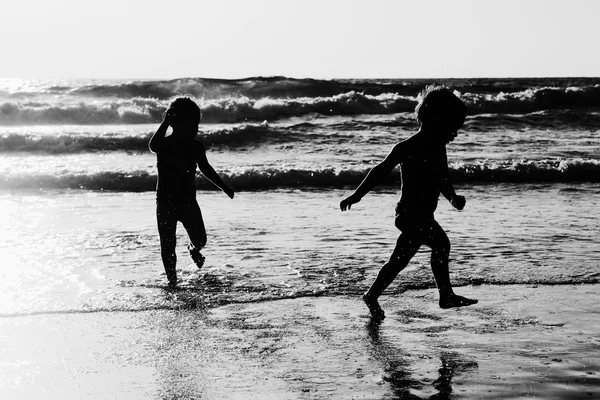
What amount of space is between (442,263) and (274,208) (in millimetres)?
6122

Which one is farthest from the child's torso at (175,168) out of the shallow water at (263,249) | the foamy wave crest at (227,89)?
the foamy wave crest at (227,89)

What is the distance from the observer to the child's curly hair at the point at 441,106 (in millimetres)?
5312

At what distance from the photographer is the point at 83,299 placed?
615 centimetres

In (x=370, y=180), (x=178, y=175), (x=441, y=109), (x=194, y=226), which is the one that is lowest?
(x=194, y=226)

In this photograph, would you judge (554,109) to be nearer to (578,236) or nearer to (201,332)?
(578,236)

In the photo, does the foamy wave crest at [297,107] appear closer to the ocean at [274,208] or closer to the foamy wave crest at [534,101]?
the ocean at [274,208]

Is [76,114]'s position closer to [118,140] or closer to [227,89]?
[118,140]

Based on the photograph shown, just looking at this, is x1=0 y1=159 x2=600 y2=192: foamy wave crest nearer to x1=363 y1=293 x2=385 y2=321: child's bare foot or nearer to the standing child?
the standing child

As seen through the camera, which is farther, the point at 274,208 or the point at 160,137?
the point at 274,208

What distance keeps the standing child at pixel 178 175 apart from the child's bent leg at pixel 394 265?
1749mm

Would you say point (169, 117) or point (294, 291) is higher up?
point (169, 117)

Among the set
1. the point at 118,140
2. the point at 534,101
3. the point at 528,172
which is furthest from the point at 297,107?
the point at 528,172

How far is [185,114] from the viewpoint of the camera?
22.3 feet

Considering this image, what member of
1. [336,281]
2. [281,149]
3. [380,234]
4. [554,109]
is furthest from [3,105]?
[336,281]
